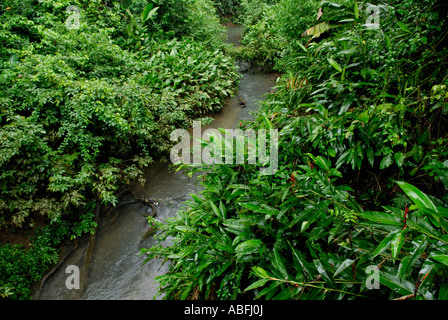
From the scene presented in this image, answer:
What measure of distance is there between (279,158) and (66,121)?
11.1ft

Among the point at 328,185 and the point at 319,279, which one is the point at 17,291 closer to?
the point at 319,279

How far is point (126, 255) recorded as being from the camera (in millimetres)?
3350

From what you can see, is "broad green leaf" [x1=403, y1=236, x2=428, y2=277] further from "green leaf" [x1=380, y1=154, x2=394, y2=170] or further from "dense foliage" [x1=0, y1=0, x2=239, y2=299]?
"dense foliage" [x1=0, y1=0, x2=239, y2=299]

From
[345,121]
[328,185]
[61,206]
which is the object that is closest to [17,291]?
[61,206]

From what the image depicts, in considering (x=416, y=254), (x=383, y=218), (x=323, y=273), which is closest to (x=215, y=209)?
(x=323, y=273)

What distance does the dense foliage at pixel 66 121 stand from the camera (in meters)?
3.13

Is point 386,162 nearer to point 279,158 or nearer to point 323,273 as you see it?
point 279,158

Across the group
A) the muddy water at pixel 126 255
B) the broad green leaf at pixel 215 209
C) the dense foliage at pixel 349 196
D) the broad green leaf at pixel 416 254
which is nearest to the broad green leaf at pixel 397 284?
the dense foliage at pixel 349 196

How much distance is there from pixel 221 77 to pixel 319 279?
6267mm

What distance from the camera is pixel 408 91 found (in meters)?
1.92

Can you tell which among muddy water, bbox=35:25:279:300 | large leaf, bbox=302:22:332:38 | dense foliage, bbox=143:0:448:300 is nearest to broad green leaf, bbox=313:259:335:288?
dense foliage, bbox=143:0:448:300

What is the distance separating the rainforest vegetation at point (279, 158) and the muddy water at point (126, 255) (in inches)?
9.6

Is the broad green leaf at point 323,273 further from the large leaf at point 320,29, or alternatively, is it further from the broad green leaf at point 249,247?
the large leaf at point 320,29
